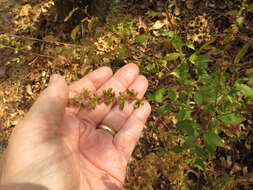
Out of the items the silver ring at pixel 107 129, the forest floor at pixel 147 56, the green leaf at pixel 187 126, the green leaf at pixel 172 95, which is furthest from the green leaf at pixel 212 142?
the silver ring at pixel 107 129

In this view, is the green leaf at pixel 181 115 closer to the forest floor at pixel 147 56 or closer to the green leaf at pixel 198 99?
the green leaf at pixel 198 99

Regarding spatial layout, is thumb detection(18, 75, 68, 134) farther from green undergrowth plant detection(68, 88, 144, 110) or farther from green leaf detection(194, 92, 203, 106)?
green leaf detection(194, 92, 203, 106)

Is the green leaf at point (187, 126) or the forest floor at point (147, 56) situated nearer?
the green leaf at point (187, 126)

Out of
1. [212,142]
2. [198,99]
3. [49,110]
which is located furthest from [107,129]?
[212,142]

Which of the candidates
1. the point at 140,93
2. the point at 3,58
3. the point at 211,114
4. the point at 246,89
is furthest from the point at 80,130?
the point at 3,58

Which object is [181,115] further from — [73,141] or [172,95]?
[73,141]

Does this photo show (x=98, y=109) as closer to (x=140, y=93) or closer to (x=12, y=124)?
(x=140, y=93)
